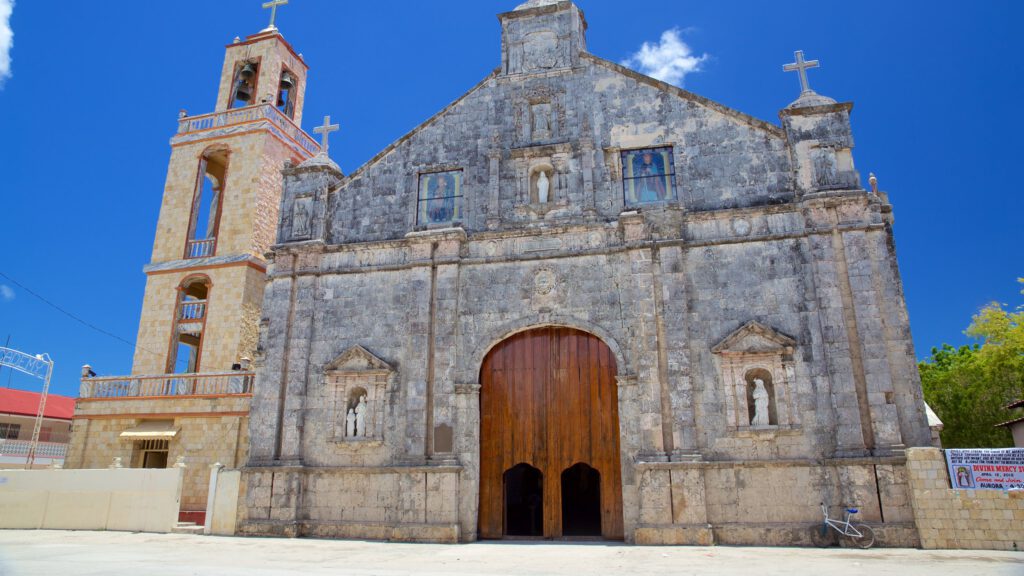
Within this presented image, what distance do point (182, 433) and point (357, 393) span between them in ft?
24.9

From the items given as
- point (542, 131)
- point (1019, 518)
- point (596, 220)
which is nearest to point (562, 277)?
point (596, 220)

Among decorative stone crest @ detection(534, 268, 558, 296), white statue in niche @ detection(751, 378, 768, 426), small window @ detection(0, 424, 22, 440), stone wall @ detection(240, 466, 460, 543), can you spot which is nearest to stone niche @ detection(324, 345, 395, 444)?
stone wall @ detection(240, 466, 460, 543)

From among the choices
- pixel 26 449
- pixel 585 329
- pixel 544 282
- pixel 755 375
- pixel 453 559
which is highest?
pixel 544 282

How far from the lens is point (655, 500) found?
14.5 metres

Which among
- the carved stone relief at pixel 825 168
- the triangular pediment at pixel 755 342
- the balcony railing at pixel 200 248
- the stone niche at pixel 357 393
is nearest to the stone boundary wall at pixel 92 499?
the stone niche at pixel 357 393

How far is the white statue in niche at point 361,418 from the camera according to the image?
16.6 meters

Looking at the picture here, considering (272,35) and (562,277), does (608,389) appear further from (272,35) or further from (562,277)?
(272,35)

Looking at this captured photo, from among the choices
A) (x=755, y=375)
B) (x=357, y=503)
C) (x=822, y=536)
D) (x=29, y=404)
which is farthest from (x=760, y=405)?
(x=29, y=404)

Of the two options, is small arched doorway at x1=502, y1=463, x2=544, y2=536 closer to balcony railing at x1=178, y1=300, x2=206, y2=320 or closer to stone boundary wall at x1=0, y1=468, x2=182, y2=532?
stone boundary wall at x1=0, y1=468, x2=182, y2=532

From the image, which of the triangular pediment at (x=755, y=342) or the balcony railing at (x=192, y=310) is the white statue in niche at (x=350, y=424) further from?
the balcony railing at (x=192, y=310)

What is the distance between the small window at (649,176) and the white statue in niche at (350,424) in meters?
8.58

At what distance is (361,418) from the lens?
16.7 meters

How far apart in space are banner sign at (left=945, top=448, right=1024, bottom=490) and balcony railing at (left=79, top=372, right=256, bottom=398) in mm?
18154

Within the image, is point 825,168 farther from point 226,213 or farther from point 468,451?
point 226,213
